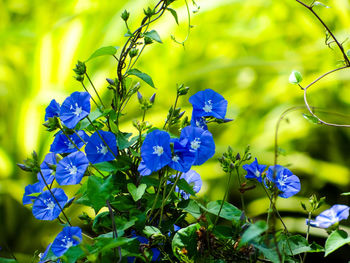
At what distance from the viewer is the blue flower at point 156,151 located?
50 centimetres

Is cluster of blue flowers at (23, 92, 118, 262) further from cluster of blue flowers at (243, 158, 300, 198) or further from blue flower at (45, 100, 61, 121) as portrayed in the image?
cluster of blue flowers at (243, 158, 300, 198)

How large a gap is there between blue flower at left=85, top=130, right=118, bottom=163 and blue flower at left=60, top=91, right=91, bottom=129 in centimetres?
4

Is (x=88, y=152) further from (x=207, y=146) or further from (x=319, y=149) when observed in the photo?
(x=319, y=149)

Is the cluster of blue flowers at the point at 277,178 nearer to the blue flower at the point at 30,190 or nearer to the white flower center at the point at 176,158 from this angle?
the white flower center at the point at 176,158

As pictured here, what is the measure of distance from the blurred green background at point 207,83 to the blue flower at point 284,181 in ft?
3.58


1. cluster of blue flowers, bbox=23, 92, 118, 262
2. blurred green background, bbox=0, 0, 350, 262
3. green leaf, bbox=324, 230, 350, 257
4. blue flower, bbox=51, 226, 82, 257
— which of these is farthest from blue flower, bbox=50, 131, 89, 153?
blurred green background, bbox=0, 0, 350, 262

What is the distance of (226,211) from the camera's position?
0.55 metres

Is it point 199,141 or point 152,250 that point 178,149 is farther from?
point 152,250

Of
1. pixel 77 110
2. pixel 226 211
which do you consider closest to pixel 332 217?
pixel 226 211

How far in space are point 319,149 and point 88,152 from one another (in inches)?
62.8

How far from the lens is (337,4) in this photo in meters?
1.92

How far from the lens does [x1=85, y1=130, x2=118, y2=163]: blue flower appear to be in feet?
1.82

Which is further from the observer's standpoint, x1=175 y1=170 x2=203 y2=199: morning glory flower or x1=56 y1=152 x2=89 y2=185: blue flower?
x1=175 y1=170 x2=203 y2=199: morning glory flower

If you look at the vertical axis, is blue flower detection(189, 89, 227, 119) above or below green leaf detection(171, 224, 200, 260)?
above
